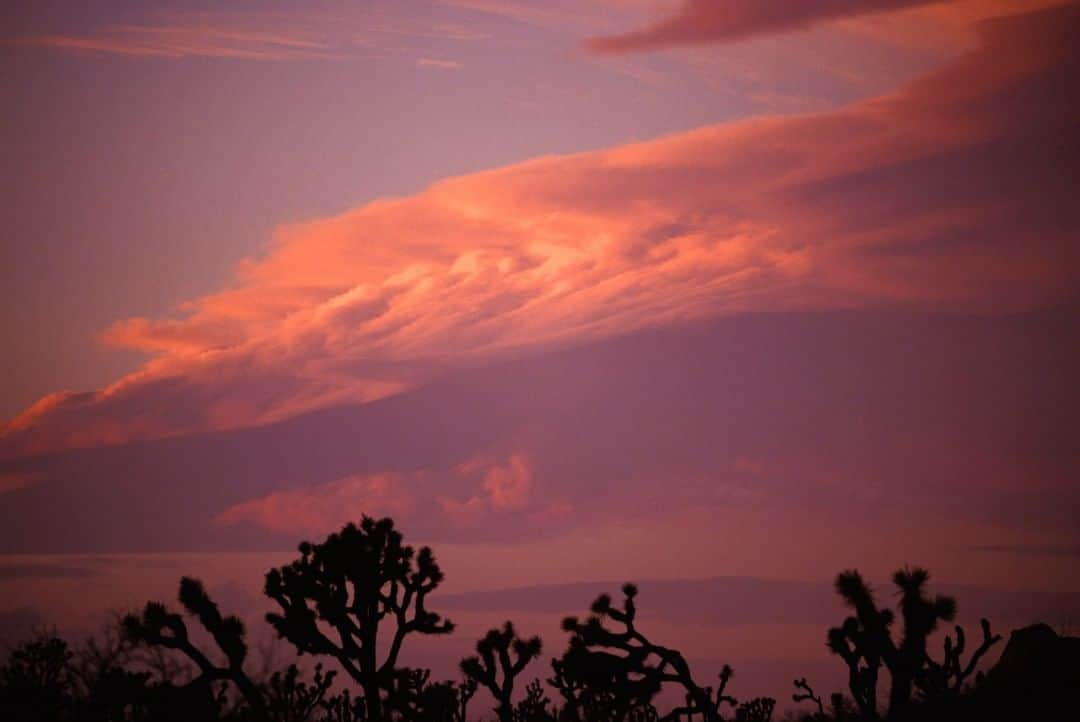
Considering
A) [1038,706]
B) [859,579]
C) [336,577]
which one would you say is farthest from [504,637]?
[1038,706]

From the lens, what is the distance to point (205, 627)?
85.5 ft

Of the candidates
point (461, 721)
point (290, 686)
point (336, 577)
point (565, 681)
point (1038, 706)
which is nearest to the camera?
point (1038, 706)

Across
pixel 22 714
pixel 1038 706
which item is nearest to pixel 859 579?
pixel 1038 706

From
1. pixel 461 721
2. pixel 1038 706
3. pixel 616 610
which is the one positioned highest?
pixel 616 610

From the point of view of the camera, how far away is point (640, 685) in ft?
80.8

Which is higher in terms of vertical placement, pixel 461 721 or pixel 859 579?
pixel 859 579

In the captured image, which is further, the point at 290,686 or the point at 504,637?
the point at 290,686

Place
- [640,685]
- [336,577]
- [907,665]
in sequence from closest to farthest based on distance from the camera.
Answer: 1. [907,665]
2. [640,685]
3. [336,577]

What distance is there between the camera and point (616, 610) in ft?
82.9

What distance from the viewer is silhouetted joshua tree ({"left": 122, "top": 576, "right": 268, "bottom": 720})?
85.0ft

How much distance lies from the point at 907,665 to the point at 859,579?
171 centimetres

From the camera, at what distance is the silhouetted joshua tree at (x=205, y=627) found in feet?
85.0

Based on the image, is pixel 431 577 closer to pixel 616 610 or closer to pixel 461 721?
pixel 616 610

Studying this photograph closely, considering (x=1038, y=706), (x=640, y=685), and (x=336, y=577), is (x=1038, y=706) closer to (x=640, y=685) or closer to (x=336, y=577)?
(x=640, y=685)
